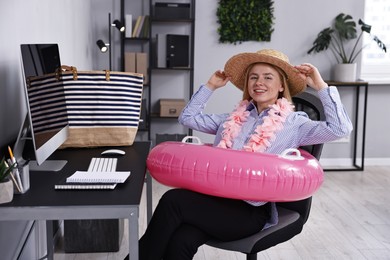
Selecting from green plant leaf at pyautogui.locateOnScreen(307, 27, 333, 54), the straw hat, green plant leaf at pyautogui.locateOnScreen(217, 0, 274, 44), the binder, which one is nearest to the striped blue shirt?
the straw hat

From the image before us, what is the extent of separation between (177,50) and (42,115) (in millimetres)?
3057

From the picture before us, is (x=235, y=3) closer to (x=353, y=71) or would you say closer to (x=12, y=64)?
(x=353, y=71)

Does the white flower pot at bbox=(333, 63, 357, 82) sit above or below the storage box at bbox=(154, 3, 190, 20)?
below

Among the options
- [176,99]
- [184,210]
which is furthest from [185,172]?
[176,99]

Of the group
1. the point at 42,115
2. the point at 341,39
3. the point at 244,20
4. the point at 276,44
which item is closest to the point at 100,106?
the point at 42,115

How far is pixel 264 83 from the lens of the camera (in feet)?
7.29

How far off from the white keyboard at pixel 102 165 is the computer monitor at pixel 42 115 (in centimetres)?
12

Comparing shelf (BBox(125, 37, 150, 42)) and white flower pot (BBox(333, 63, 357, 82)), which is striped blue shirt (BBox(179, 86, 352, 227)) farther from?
white flower pot (BBox(333, 63, 357, 82))

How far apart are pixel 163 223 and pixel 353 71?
3624 mm

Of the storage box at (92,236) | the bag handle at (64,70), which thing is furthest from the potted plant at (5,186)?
the storage box at (92,236)

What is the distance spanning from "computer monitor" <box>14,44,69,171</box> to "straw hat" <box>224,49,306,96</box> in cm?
75

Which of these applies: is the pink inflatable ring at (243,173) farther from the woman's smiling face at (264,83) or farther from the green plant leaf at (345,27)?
the green plant leaf at (345,27)

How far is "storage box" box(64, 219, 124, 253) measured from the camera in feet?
9.80

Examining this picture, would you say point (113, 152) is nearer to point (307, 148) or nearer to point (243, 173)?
point (243, 173)
